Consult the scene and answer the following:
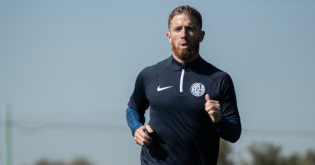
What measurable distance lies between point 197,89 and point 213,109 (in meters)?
0.32

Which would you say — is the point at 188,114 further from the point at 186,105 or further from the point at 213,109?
the point at 213,109

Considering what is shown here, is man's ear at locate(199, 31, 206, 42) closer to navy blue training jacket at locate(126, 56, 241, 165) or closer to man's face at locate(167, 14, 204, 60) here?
man's face at locate(167, 14, 204, 60)

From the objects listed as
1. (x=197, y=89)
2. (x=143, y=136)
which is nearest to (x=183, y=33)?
(x=197, y=89)

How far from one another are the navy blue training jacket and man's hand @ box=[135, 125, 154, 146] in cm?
7

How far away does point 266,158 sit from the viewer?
11203 millimetres

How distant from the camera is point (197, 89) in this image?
3842 mm

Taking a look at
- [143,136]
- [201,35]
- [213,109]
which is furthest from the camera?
[201,35]

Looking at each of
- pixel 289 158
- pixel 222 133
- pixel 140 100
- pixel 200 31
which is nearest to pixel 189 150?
pixel 222 133

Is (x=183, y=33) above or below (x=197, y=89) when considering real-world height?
above

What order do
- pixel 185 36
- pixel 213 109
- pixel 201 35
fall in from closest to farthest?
pixel 213 109
pixel 185 36
pixel 201 35

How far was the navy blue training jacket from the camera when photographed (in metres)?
3.81

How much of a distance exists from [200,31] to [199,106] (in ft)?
1.72

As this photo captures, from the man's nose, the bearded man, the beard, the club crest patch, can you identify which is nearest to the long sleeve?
the bearded man

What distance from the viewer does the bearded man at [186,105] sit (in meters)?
3.81
